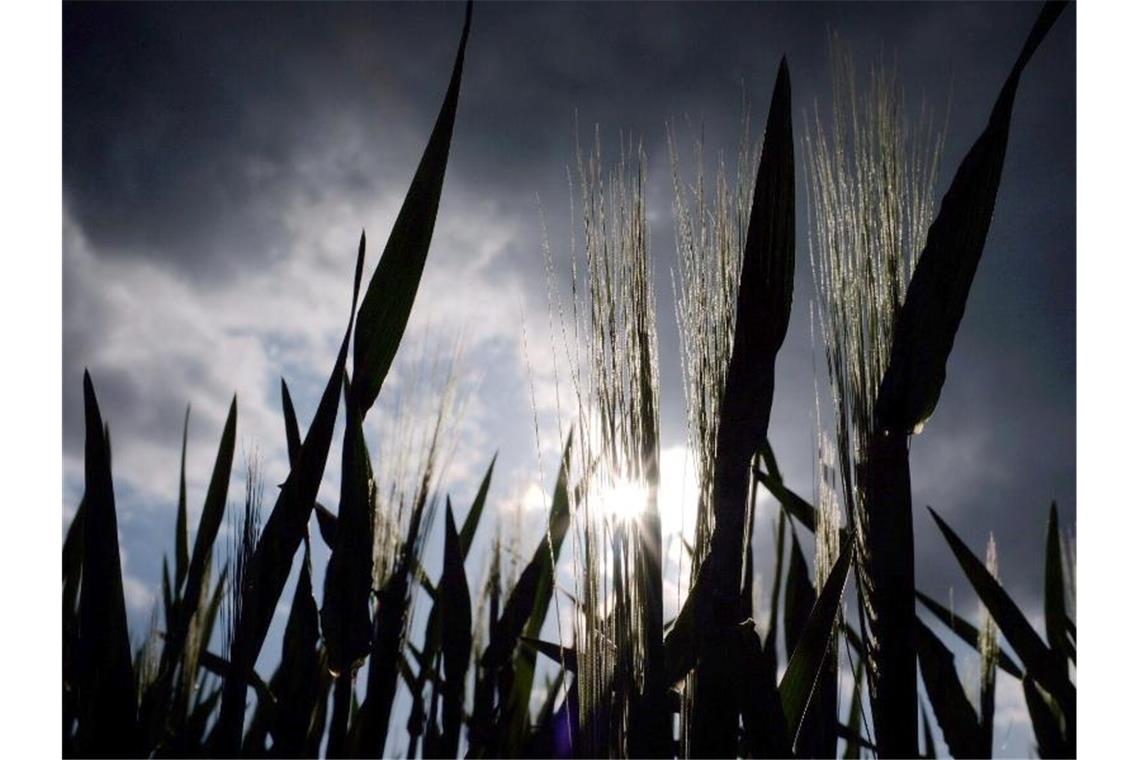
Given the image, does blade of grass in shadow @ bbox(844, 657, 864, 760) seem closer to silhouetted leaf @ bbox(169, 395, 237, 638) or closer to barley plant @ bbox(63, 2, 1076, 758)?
barley plant @ bbox(63, 2, 1076, 758)

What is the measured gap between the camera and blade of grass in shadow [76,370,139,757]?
2.15 ft

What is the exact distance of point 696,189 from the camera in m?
0.58

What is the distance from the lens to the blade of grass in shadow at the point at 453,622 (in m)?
0.94

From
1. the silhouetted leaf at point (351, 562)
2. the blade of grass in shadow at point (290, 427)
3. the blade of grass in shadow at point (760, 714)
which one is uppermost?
the blade of grass in shadow at point (290, 427)

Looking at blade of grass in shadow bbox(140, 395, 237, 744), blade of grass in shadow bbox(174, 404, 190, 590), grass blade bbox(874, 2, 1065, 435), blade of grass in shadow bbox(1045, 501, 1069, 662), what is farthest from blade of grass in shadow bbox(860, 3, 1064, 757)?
blade of grass in shadow bbox(174, 404, 190, 590)

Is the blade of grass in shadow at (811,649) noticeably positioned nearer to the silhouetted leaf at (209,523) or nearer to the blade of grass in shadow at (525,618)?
the blade of grass in shadow at (525,618)

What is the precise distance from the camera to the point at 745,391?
522 mm

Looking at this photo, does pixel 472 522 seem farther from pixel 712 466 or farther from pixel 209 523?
pixel 712 466

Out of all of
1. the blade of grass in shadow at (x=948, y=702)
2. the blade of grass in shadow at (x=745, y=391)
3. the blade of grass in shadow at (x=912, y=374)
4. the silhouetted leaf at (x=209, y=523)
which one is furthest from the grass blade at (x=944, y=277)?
the silhouetted leaf at (x=209, y=523)

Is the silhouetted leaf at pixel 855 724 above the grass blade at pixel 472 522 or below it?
below

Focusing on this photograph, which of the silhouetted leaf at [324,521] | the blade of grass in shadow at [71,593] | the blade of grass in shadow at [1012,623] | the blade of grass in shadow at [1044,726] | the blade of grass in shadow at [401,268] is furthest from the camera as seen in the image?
the blade of grass in shadow at [71,593]

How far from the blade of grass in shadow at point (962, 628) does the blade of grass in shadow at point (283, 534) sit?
2.95ft

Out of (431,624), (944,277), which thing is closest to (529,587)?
(431,624)

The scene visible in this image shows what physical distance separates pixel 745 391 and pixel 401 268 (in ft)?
0.97
